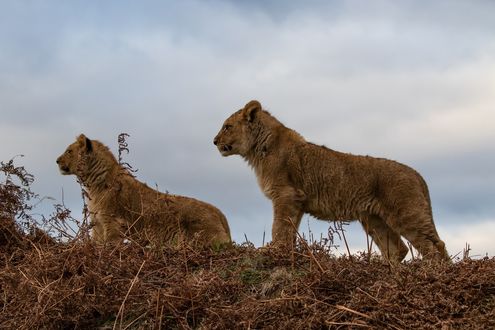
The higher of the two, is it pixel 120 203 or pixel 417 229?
pixel 120 203

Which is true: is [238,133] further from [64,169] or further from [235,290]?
[235,290]

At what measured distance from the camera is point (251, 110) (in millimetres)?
14172

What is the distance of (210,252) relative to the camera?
9.20 metres

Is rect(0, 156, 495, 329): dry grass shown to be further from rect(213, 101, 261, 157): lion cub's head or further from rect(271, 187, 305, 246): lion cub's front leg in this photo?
rect(213, 101, 261, 157): lion cub's head

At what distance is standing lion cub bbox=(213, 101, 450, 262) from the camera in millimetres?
13188

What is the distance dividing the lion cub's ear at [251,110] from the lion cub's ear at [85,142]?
2.61 m

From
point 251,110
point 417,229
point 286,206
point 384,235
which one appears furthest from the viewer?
point 251,110

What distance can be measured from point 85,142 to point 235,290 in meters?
7.31

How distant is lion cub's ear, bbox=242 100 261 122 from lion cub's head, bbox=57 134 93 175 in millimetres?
2642

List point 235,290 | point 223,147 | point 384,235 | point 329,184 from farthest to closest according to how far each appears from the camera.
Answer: point 223,147
point 329,184
point 384,235
point 235,290

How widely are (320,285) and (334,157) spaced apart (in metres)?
6.40

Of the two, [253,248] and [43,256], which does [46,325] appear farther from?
[253,248]

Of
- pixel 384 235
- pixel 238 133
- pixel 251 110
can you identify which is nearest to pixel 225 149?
pixel 238 133

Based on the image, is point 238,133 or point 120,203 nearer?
point 120,203
